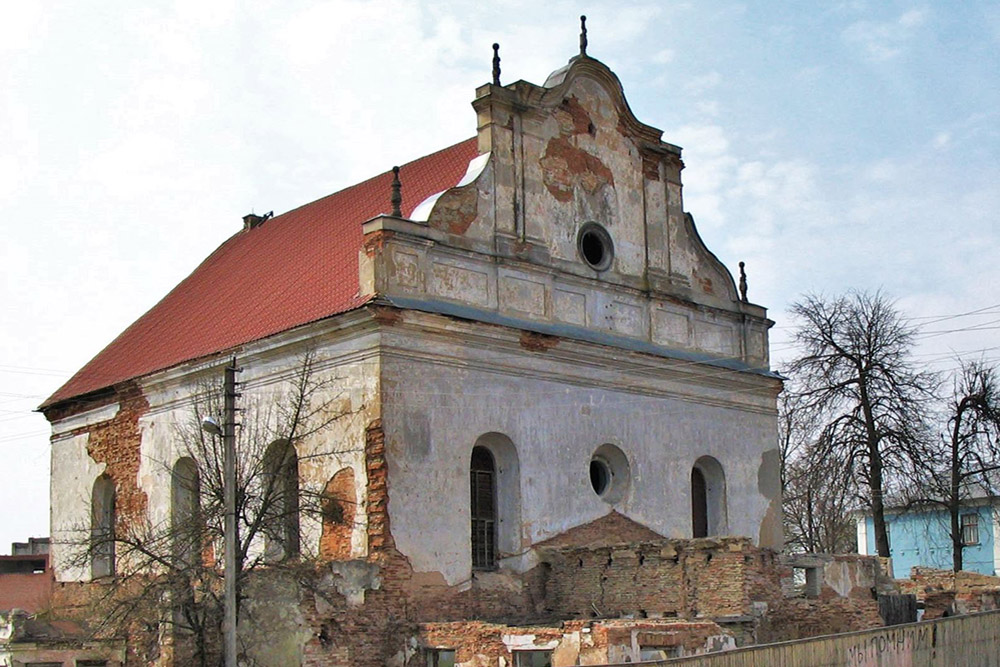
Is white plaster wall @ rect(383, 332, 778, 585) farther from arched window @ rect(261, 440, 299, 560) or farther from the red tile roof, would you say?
the red tile roof

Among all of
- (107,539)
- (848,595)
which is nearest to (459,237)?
(107,539)

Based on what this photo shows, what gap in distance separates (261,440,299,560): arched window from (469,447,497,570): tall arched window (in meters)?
2.99

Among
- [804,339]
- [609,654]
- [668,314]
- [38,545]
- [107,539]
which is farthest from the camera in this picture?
[38,545]

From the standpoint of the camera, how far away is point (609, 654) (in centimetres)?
1809

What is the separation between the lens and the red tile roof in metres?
24.8

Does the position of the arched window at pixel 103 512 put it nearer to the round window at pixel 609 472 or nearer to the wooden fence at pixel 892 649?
the round window at pixel 609 472

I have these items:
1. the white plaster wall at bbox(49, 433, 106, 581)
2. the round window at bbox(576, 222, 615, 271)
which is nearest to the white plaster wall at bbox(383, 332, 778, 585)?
the round window at bbox(576, 222, 615, 271)

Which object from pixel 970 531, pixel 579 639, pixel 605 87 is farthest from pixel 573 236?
pixel 970 531

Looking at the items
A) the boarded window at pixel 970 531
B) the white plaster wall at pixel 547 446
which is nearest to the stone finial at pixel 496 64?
the white plaster wall at pixel 547 446

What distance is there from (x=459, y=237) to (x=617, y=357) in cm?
409

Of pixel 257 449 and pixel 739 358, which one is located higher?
pixel 739 358

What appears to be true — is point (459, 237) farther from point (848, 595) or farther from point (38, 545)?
point (38, 545)

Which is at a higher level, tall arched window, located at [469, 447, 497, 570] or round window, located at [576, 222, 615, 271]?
round window, located at [576, 222, 615, 271]

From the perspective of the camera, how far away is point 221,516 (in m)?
21.0
